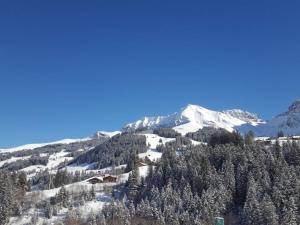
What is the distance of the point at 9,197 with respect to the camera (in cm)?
14612

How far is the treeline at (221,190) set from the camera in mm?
120688

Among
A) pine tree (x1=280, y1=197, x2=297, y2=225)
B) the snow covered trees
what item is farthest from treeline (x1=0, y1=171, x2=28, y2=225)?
pine tree (x1=280, y1=197, x2=297, y2=225)

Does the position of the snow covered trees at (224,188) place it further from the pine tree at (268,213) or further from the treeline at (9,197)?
the treeline at (9,197)

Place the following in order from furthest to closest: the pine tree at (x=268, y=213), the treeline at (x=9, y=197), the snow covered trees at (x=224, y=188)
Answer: the treeline at (x=9, y=197), the snow covered trees at (x=224, y=188), the pine tree at (x=268, y=213)

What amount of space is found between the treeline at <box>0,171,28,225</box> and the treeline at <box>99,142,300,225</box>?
30434 mm

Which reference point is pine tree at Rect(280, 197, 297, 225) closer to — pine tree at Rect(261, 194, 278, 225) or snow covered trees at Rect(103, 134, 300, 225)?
snow covered trees at Rect(103, 134, 300, 225)

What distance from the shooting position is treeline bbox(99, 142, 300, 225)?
396ft

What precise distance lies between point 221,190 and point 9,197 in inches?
2653

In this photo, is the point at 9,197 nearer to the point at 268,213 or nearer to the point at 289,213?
the point at 268,213

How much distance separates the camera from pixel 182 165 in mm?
163500

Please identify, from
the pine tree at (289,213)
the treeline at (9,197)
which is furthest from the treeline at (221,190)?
the treeline at (9,197)

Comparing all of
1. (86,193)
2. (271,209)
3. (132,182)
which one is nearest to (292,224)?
(271,209)

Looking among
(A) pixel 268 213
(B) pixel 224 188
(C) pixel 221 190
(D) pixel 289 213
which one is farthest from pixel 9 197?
(D) pixel 289 213

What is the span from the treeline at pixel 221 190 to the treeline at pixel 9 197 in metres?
30.4
